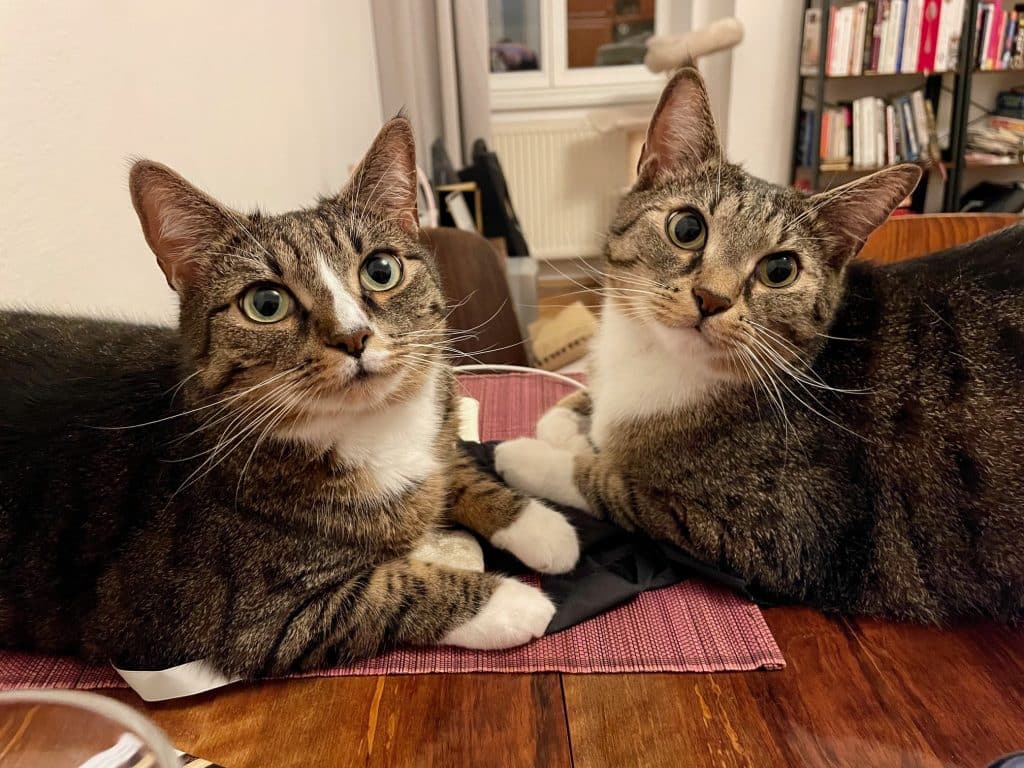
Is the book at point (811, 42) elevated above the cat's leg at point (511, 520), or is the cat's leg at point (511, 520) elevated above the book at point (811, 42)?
the book at point (811, 42)

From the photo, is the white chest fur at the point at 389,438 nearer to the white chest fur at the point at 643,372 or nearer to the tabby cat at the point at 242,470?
the tabby cat at the point at 242,470

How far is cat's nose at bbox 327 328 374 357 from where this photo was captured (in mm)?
888

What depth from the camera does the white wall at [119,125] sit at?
1.04m

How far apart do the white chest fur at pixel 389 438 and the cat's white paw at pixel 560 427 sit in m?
0.37

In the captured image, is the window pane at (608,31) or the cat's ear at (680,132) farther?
the window pane at (608,31)

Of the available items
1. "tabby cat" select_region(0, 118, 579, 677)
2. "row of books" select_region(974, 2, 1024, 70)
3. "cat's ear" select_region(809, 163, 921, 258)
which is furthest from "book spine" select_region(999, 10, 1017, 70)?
"tabby cat" select_region(0, 118, 579, 677)

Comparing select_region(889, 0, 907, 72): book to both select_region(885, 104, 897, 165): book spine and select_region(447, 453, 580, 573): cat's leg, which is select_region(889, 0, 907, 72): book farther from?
select_region(447, 453, 580, 573): cat's leg

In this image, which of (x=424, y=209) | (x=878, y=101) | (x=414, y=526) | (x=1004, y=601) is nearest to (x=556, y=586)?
(x=414, y=526)

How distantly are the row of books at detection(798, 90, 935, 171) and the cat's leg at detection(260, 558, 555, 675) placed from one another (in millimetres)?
4148

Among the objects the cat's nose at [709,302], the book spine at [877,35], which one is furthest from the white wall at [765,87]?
the cat's nose at [709,302]

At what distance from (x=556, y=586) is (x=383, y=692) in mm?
301

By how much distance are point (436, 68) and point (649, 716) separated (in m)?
4.13

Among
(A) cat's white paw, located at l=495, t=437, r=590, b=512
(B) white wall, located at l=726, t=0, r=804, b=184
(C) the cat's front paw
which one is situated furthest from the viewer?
(B) white wall, located at l=726, t=0, r=804, b=184

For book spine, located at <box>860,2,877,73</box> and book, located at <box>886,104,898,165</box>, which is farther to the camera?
book, located at <box>886,104,898,165</box>
